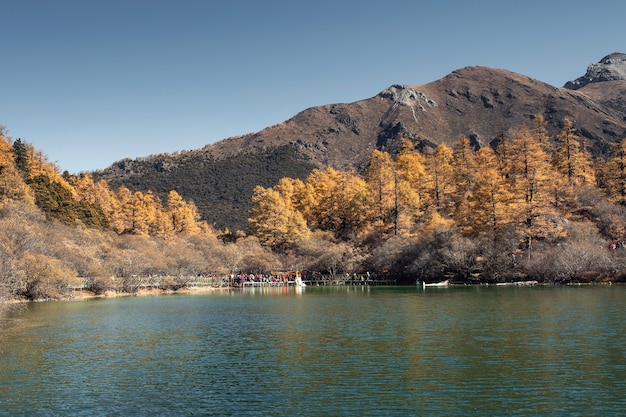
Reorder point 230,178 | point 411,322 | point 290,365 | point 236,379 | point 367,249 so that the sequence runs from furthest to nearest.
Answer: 1. point 230,178
2. point 367,249
3. point 411,322
4. point 290,365
5. point 236,379

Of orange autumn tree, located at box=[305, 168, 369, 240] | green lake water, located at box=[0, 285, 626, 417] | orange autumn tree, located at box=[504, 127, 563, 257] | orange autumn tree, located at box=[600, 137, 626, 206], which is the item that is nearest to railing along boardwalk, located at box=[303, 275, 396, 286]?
orange autumn tree, located at box=[305, 168, 369, 240]

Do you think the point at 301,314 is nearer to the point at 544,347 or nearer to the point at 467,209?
the point at 544,347

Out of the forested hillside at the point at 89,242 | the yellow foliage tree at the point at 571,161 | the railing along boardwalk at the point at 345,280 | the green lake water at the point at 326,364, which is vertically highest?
the yellow foliage tree at the point at 571,161

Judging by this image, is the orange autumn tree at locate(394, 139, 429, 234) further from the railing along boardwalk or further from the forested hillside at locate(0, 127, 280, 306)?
the forested hillside at locate(0, 127, 280, 306)

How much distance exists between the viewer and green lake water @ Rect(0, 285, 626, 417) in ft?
62.5

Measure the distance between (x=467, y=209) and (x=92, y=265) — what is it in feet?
181

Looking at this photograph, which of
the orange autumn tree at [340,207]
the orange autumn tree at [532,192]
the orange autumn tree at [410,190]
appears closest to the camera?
the orange autumn tree at [532,192]

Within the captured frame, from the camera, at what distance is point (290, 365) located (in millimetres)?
25672

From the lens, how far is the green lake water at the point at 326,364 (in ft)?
62.5

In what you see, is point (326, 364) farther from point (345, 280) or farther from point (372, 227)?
point (372, 227)

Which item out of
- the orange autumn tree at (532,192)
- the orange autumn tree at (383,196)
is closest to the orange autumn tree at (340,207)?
the orange autumn tree at (383,196)

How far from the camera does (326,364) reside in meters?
25.5

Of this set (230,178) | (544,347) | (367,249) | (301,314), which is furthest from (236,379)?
(230,178)

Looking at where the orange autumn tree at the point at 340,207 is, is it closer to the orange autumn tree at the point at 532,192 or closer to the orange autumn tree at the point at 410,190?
the orange autumn tree at the point at 410,190
